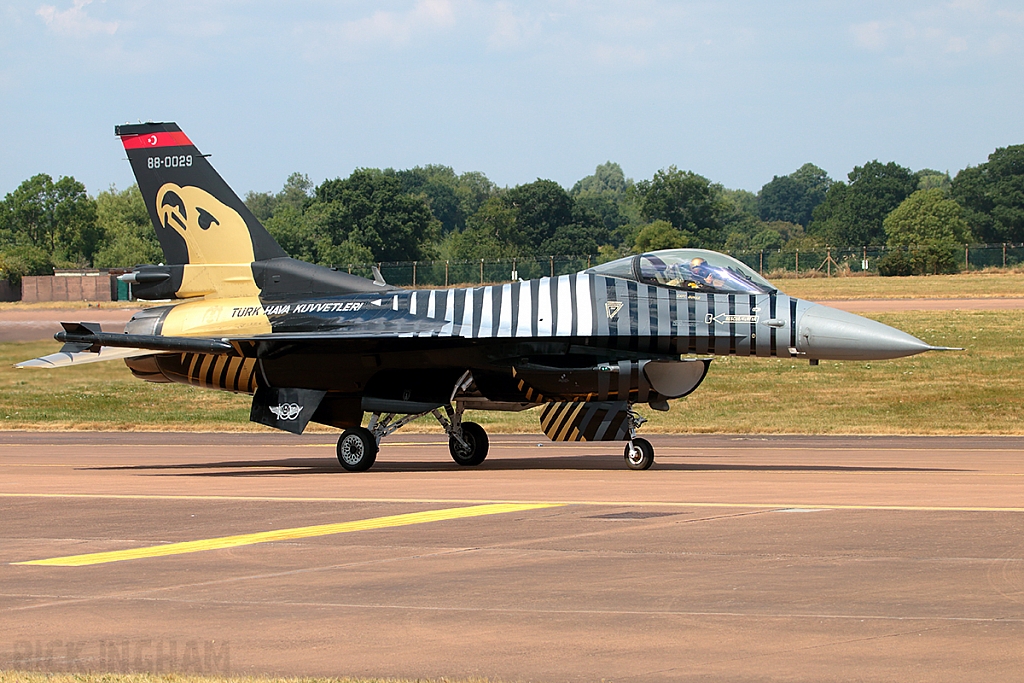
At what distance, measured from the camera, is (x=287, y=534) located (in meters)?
12.6

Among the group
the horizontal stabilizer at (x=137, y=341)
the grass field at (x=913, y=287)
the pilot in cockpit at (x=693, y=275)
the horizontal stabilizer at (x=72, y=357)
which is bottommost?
the horizontal stabilizer at (x=72, y=357)

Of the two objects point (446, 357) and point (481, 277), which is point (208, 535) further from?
point (481, 277)

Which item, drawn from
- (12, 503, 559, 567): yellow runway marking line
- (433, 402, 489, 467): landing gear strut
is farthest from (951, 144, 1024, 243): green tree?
Result: (12, 503, 559, 567): yellow runway marking line

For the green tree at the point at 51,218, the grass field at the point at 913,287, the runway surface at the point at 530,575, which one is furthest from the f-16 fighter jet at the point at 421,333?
the green tree at the point at 51,218

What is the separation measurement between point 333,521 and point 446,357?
6552mm

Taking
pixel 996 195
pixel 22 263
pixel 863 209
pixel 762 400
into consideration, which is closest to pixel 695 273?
pixel 762 400

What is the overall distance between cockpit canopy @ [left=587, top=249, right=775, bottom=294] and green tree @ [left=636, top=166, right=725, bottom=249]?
80.4 metres

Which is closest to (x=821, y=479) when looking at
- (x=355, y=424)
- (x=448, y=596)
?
(x=355, y=424)

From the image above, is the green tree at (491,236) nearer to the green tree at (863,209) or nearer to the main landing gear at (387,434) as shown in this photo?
the green tree at (863,209)

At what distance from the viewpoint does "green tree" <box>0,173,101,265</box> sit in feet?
362

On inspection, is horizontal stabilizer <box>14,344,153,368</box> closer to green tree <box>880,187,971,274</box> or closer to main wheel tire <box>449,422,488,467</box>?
main wheel tire <box>449,422,488,467</box>

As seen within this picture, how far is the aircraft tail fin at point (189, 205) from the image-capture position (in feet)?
70.6

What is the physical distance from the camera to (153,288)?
21.8 meters

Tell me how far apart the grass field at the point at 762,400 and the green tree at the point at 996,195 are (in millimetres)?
88925
